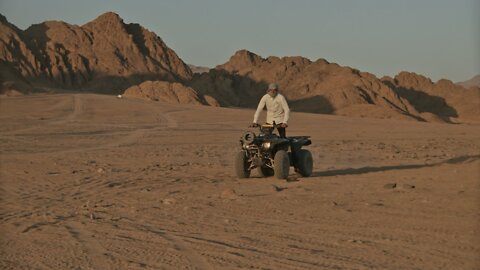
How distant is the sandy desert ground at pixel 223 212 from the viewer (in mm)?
6680

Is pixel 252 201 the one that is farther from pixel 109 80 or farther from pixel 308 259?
pixel 109 80

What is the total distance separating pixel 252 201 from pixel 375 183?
2.91 m

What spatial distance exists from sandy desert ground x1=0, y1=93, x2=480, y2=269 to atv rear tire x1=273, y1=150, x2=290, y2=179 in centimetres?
36

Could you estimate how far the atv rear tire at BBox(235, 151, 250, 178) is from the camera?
13188 mm

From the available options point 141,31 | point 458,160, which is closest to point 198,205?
point 458,160

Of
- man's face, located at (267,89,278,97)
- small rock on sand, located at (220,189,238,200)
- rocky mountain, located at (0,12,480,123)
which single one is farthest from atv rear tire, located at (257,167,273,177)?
rocky mountain, located at (0,12,480,123)

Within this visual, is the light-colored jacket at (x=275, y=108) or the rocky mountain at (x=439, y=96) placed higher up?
the rocky mountain at (x=439, y=96)

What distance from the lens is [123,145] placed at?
21016 mm

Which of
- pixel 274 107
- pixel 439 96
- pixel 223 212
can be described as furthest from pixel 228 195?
pixel 439 96

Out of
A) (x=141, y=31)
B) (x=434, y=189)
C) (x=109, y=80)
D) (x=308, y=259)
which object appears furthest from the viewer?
(x=141, y=31)

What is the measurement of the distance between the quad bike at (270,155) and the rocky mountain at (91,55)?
8992 centimetres

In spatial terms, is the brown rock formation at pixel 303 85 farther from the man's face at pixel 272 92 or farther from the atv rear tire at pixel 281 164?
the atv rear tire at pixel 281 164

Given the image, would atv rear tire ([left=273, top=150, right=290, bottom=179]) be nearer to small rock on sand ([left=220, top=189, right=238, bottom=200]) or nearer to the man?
the man

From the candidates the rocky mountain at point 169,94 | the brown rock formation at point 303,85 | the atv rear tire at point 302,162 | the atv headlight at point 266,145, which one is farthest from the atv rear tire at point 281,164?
the rocky mountain at point 169,94
